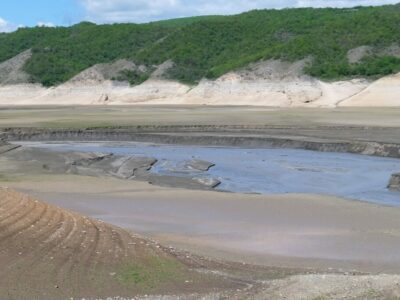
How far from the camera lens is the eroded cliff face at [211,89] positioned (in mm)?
72562

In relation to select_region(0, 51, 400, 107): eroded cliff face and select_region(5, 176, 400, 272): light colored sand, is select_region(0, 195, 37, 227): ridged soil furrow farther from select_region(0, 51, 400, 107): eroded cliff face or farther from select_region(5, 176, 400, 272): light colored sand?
select_region(0, 51, 400, 107): eroded cliff face

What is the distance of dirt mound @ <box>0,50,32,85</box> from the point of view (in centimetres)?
11031

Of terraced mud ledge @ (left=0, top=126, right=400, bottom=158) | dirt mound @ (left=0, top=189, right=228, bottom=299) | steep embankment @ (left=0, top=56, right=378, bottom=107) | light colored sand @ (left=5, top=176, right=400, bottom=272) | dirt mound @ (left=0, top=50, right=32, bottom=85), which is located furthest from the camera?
dirt mound @ (left=0, top=50, right=32, bottom=85)

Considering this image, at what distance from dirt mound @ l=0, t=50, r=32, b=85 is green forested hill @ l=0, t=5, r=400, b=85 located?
1413 millimetres

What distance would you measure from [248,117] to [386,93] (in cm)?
1846

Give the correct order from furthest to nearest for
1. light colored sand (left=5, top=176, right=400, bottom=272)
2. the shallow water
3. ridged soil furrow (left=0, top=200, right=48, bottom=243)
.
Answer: the shallow water
light colored sand (left=5, top=176, right=400, bottom=272)
ridged soil furrow (left=0, top=200, right=48, bottom=243)

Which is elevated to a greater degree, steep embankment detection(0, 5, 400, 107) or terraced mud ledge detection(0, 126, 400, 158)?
steep embankment detection(0, 5, 400, 107)

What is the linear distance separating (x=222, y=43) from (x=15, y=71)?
31.3 meters

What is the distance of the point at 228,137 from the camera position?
4191cm

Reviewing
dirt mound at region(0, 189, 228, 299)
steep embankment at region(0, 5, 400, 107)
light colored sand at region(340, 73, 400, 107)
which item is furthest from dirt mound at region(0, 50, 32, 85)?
dirt mound at region(0, 189, 228, 299)

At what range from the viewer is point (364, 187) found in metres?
24.1

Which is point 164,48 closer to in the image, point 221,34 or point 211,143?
point 221,34

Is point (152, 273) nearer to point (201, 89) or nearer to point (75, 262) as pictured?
point (75, 262)

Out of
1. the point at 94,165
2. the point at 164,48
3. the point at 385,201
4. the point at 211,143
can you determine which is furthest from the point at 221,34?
the point at 385,201
